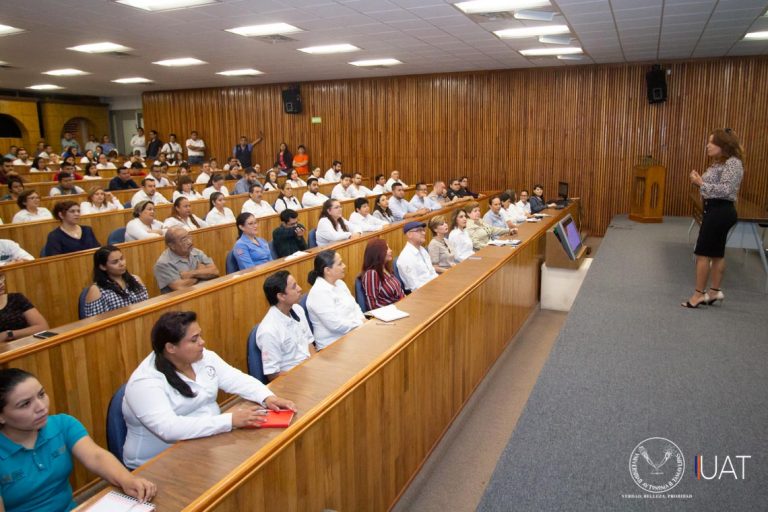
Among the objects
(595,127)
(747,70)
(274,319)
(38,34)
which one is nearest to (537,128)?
(595,127)

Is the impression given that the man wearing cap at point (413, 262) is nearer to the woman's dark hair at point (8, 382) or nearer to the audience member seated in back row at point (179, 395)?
the audience member seated in back row at point (179, 395)

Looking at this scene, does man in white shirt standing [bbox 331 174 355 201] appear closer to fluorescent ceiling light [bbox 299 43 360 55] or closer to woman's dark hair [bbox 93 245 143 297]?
fluorescent ceiling light [bbox 299 43 360 55]

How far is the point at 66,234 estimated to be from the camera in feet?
17.4

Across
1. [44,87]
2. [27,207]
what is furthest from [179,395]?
[44,87]

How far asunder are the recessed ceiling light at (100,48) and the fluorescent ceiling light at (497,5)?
563cm

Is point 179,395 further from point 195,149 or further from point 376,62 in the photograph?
point 195,149

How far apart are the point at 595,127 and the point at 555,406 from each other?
9259 millimetres

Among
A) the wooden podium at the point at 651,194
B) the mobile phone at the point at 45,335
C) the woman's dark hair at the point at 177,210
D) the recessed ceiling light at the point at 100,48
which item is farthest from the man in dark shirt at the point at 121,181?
the wooden podium at the point at 651,194

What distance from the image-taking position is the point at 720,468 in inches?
96.7

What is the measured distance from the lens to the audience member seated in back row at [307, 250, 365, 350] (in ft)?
11.7

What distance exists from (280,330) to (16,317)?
171cm

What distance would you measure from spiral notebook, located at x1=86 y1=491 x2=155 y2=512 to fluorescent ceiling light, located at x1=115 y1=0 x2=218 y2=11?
588 centimetres

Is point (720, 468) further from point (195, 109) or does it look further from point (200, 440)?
point (195, 109)

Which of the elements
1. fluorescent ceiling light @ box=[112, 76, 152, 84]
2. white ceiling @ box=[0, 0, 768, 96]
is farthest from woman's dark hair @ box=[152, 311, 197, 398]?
fluorescent ceiling light @ box=[112, 76, 152, 84]
